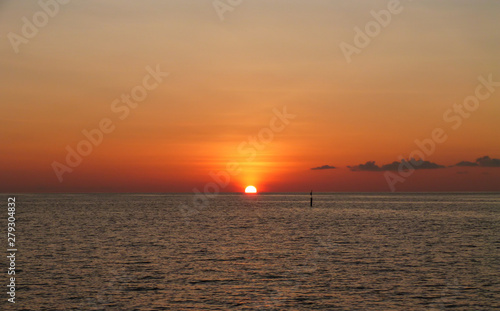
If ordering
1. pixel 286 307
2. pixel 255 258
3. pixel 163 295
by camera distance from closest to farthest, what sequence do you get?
1. pixel 286 307
2. pixel 163 295
3. pixel 255 258

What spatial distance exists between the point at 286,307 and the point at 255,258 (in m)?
20.7

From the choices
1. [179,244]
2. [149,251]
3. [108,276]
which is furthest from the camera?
[179,244]

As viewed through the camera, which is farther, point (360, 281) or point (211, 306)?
point (360, 281)

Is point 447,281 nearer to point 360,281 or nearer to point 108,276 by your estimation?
point 360,281

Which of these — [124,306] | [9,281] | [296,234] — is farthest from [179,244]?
[124,306]

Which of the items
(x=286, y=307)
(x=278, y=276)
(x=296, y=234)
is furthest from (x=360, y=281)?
(x=296, y=234)

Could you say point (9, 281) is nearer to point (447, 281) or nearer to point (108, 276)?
point (108, 276)

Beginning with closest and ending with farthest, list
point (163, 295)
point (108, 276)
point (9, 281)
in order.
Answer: point (163, 295) < point (9, 281) < point (108, 276)

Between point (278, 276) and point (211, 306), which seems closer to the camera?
point (211, 306)

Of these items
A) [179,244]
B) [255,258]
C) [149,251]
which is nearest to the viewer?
[255,258]

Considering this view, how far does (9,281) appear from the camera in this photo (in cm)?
4050

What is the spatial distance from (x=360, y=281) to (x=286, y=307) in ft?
33.8

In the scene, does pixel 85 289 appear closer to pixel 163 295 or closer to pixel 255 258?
pixel 163 295

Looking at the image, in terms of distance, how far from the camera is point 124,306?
33969 millimetres
